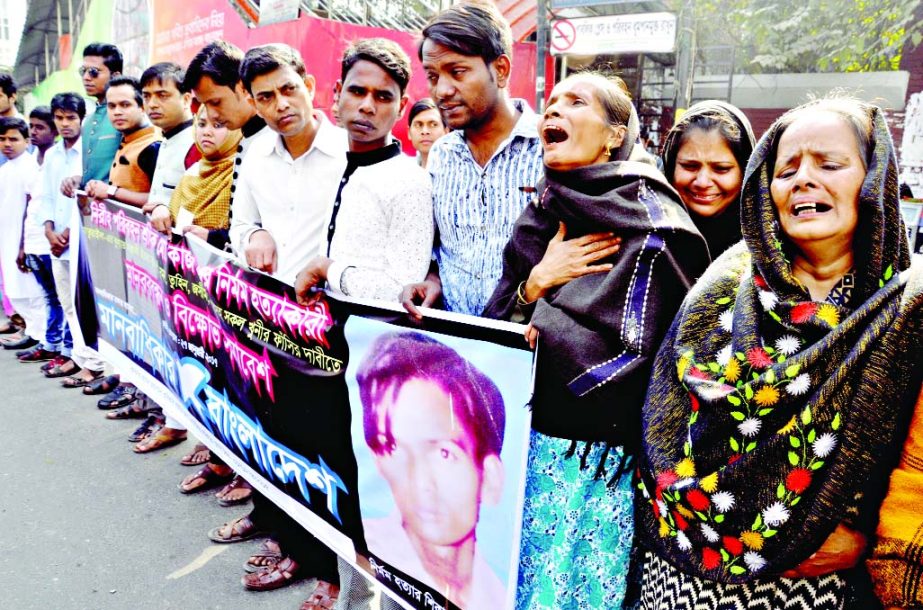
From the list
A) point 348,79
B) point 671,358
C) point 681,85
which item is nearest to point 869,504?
point 671,358

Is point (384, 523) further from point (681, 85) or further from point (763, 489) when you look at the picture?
point (681, 85)

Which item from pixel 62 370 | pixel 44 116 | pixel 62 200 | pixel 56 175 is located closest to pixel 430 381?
pixel 62 370

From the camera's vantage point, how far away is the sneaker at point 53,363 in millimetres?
5774

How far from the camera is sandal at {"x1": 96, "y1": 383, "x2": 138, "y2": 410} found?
490 centimetres

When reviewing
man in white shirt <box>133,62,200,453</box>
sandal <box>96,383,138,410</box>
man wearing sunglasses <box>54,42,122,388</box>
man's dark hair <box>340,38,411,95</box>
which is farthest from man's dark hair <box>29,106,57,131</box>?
man's dark hair <box>340,38,411,95</box>

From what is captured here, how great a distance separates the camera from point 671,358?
1532 millimetres

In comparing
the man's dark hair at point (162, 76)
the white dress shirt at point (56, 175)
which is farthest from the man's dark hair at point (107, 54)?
the man's dark hair at point (162, 76)

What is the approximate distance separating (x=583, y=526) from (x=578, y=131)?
101 centimetres

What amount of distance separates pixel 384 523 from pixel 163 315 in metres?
1.96

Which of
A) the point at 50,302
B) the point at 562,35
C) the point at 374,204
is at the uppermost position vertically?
the point at 562,35

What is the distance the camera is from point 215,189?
3.40 m

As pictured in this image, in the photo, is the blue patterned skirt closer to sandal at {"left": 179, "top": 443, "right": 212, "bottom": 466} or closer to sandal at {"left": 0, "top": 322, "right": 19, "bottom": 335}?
sandal at {"left": 179, "top": 443, "right": 212, "bottom": 466}

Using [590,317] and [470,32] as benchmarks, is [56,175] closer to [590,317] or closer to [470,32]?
[470,32]

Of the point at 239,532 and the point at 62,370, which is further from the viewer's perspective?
the point at 62,370
